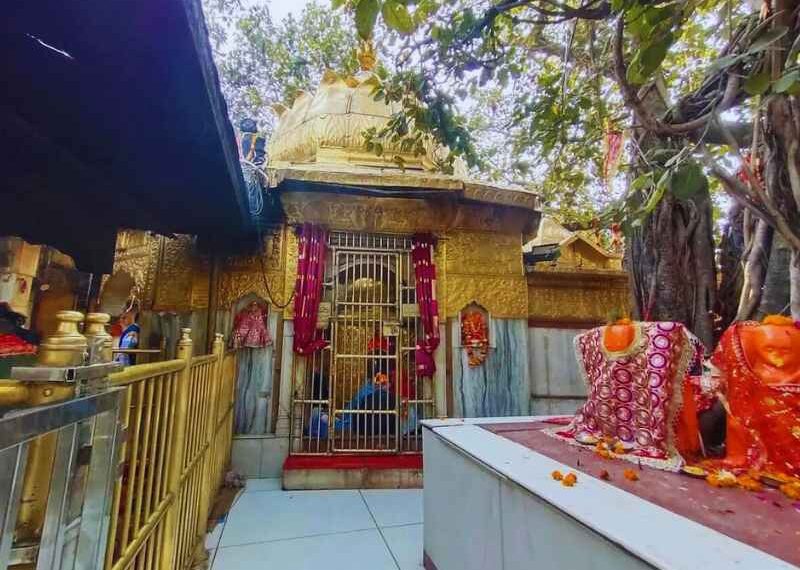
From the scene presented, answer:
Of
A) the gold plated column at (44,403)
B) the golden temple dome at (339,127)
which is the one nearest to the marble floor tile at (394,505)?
the gold plated column at (44,403)

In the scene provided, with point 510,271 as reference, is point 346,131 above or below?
above

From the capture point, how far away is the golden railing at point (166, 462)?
1248 millimetres

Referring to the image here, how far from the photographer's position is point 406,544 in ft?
9.08

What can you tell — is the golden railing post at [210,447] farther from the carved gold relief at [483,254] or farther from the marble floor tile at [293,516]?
the carved gold relief at [483,254]

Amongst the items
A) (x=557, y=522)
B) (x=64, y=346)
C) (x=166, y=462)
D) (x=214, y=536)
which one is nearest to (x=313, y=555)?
(x=214, y=536)

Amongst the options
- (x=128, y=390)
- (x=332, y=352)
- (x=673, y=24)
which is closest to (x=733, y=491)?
(x=673, y=24)

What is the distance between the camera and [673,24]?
140 centimetres

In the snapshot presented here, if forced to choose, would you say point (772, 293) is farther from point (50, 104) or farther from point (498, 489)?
point (50, 104)

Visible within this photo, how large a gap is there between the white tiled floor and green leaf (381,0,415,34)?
2.99m

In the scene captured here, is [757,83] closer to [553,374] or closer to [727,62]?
[727,62]

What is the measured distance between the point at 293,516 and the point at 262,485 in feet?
2.74

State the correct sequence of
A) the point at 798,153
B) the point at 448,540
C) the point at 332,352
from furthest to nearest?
the point at 332,352, the point at 448,540, the point at 798,153

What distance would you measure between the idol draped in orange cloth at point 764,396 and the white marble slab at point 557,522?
2.45 feet

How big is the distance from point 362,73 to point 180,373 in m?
6.44
